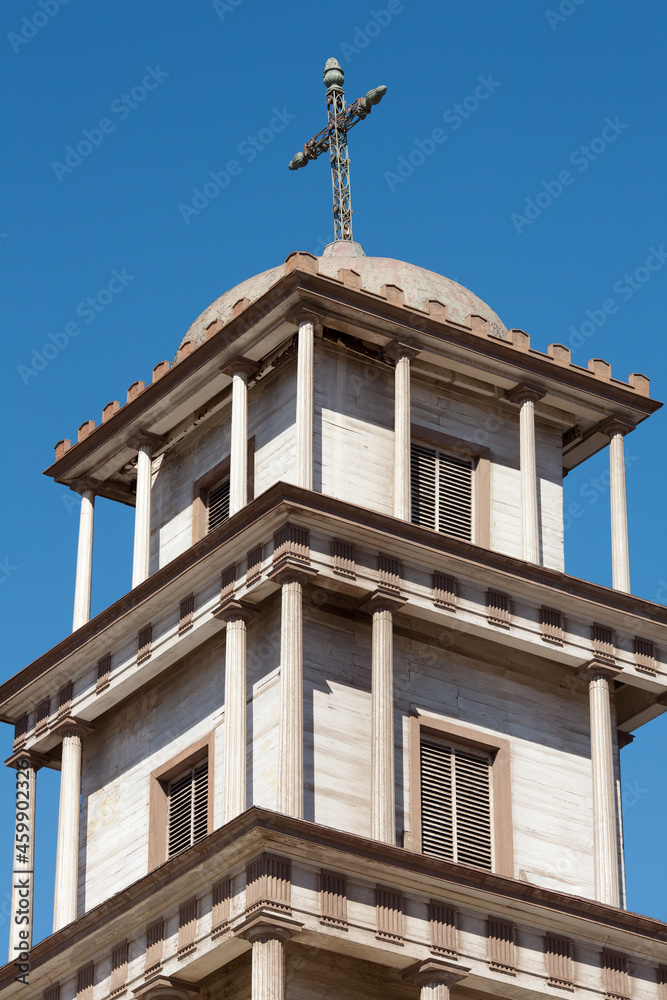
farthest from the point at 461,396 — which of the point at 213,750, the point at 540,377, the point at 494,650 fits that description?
the point at 213,750

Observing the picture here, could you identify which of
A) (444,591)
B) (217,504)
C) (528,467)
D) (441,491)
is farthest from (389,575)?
(217,504)

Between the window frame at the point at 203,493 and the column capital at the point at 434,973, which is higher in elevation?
the window frame at the point at 203,493

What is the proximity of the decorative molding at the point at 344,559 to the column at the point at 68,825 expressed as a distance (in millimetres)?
7740

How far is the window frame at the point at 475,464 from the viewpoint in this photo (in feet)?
183

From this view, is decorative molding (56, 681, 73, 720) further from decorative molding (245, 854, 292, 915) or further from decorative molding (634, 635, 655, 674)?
decorative molding (634, 635, 655, 674)

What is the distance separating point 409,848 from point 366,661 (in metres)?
3.86

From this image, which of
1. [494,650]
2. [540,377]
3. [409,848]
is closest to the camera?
[409,848]

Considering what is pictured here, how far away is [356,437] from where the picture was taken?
54938 millimetres

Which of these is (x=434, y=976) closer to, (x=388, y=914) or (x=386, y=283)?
(x=388, y=914)

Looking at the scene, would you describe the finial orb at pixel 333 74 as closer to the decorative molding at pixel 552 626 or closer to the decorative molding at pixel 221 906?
the decorative molding at pixel 552 626

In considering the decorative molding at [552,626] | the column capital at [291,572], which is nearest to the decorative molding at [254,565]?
the column capital at [291,572]

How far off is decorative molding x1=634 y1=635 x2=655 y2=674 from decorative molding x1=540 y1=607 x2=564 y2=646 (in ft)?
5.78

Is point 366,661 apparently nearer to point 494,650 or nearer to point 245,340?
point 494,650

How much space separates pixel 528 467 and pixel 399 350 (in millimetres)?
3637
